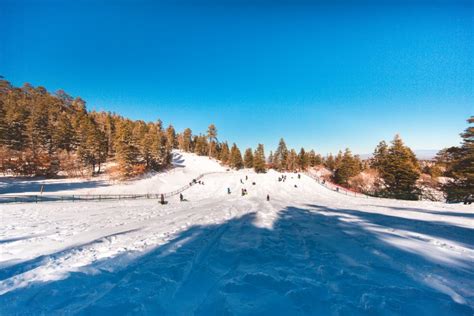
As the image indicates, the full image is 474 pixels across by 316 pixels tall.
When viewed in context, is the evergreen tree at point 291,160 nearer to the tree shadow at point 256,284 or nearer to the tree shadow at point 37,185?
the tree shadow at point 37,185

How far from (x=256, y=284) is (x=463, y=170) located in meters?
38.2

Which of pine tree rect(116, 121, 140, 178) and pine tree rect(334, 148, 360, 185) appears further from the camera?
pine tree rect(334, 148, 360, 185)

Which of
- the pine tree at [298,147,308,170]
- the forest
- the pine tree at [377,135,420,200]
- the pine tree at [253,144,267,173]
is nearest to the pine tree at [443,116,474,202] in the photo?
the forest

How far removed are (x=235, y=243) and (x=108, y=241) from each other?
16.2ft

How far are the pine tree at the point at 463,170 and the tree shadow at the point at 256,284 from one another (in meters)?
31.8

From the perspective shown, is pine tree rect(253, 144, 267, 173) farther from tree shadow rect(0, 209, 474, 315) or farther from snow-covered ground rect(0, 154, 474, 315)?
tree shadow rect(0, 209, 474, 315)

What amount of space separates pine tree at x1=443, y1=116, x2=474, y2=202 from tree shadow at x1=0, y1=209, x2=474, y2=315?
31760mm

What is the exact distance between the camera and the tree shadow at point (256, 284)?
12.6 ft

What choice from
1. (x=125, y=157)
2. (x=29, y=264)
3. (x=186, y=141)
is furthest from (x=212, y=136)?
(x=29, y=264)

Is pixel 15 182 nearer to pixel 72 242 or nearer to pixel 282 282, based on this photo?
pixel 72 242

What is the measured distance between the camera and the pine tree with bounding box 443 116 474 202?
87.2 feet

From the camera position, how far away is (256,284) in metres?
4.68

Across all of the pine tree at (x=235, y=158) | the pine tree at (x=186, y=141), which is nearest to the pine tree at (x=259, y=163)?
the pine tree at (x=235, y=158)

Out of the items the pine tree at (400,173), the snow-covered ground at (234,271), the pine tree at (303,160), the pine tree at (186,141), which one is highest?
the pine tree at (186,141)
